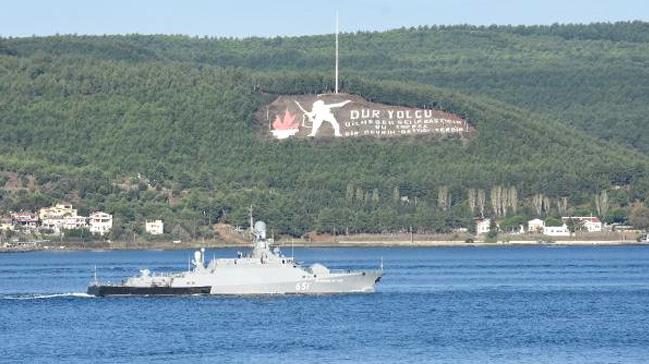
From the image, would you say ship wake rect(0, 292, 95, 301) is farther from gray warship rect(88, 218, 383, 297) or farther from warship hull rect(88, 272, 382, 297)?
gray warship rect(88, 218, 383, 297)

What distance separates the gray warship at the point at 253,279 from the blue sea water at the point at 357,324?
996mm

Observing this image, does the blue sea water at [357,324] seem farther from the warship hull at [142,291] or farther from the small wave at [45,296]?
the warship hull at [142,291]

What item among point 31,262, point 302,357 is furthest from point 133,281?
point 31,262

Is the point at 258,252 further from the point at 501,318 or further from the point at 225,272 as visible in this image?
the point at 501,318

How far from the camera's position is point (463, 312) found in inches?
4313

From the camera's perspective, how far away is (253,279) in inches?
4579

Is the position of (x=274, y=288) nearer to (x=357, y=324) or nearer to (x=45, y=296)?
(x=45, y=296)

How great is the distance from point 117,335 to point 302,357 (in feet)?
47.3

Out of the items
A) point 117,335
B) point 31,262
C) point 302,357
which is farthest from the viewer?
point 31,262

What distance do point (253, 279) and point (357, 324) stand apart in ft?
55.3

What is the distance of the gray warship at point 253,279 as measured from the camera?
379 feet

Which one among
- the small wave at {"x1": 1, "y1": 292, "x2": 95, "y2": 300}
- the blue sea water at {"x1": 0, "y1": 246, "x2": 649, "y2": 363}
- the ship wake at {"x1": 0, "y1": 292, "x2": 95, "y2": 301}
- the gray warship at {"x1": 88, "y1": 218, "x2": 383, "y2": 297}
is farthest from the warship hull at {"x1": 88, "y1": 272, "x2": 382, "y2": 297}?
the ship wake at {"x1": 0, "y1": 292, "x2": 95, "y2": 301}

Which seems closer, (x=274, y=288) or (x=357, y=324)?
(x=357, y=324)

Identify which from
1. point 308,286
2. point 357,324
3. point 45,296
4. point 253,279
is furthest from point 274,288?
point 357,324
